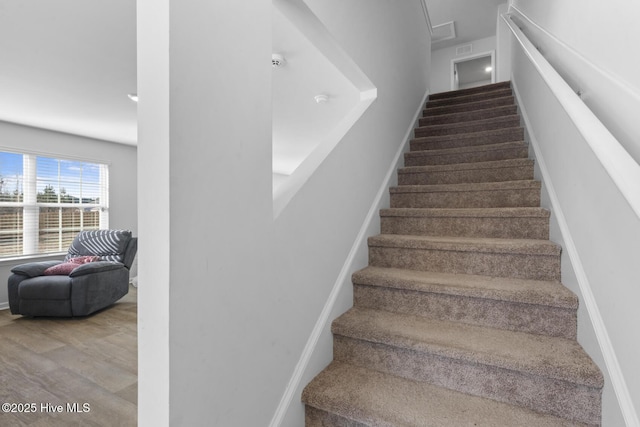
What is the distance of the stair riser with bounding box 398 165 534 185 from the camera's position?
7.14 ft

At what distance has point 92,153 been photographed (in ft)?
Answer: 16.4

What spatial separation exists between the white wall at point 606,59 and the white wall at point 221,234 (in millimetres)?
970

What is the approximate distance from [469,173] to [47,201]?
5495 mm

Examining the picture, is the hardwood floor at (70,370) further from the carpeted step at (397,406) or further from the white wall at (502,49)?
the white wall at (502,49)

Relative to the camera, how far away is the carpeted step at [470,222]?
1.72 meters

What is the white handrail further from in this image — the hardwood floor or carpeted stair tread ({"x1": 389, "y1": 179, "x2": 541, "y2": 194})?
the hardwood floor

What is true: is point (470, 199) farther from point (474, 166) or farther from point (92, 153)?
point (92, 153)

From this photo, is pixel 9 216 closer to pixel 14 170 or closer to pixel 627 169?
pixel 14 170

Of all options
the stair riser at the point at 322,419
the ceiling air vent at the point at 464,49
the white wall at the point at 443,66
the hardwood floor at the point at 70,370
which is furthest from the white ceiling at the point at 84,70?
the ceiling air vent at the point at 464,49

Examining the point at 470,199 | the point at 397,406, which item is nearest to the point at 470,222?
the point at 470,199

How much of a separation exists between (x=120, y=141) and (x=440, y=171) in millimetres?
5123

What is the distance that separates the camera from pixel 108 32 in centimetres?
203

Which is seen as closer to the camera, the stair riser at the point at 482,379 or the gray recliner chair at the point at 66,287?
the stair riser at the point at 482,379

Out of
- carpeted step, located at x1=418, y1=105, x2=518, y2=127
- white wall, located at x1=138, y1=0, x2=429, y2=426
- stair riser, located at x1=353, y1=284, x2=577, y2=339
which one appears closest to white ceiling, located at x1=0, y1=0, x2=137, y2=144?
white wall, located at x1=138, y1=0, x2=429, y2=426
